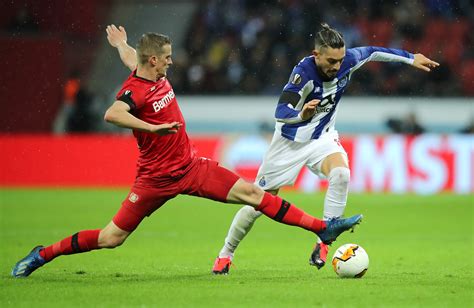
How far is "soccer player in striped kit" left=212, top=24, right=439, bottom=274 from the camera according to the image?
313 inches

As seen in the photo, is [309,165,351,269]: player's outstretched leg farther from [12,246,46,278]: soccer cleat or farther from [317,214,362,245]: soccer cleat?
[12,246,46,278]: soccer cleat

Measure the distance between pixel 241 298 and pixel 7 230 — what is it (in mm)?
6984

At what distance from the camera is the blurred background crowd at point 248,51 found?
69.6ft

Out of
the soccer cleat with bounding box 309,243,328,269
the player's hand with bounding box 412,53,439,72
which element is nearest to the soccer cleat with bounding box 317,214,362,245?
the soccer cleat with bounding box 309,243,328,269

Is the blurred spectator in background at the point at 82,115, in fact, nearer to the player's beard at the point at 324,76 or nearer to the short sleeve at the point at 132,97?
the player's beard at the point at 324,76

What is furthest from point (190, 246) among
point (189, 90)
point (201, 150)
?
point (189, 90)

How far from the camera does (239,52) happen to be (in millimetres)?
22062

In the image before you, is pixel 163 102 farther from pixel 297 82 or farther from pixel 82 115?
pixel 82 115

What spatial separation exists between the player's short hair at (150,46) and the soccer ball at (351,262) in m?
2.29

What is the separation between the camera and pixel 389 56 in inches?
337

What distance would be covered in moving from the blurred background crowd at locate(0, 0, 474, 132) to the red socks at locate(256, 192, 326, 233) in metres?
13.2

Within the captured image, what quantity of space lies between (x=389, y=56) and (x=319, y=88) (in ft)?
2.81

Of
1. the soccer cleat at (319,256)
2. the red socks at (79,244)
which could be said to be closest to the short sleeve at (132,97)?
the red socks at (79,244)

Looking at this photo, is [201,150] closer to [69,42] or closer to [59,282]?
[69,42]
